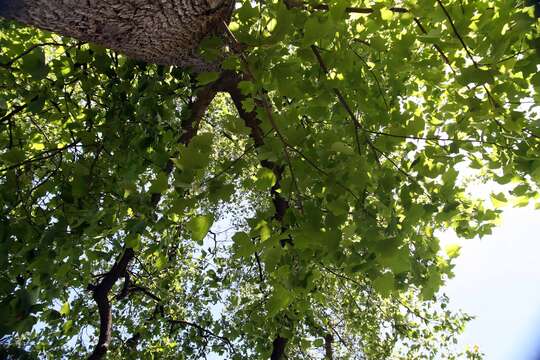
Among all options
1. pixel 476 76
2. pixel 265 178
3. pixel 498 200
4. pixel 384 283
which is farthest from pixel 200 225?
pixel 498 200

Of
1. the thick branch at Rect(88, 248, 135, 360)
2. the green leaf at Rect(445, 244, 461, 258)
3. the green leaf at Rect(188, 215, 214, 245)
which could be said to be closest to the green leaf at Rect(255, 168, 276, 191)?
the green leaf at Rect(188, 215, 214, 245)

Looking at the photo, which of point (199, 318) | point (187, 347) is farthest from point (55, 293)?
point (199, 318)

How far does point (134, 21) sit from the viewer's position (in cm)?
193

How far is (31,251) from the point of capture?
8.04ft

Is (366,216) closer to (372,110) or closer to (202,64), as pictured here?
(372,110)

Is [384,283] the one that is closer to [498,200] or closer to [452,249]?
[452,249]

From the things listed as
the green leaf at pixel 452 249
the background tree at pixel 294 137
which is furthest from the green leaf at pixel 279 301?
the green leaf at pixel 452 249

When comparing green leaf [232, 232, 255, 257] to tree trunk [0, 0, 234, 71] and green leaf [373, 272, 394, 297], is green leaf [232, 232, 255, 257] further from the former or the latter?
tree trunk [0, 0, 234, 71]

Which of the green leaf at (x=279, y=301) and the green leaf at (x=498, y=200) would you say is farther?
the green leaf at (x=498, y=200)

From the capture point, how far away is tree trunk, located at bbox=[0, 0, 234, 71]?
1667 mm

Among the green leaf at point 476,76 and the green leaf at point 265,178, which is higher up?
the green leaf at point 476,76

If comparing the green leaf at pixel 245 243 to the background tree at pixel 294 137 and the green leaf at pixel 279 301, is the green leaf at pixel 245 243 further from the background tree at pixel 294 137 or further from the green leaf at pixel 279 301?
the green leaf at pixel 279 301

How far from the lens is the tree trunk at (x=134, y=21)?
1.67 metres

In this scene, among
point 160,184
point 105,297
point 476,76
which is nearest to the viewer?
point 160,184
